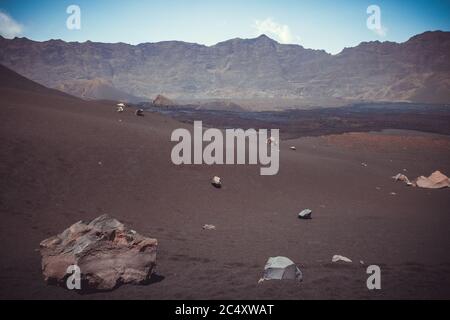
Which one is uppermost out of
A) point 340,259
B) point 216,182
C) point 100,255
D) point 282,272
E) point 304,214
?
point 216,182

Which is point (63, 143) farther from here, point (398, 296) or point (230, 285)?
point (398, 296)

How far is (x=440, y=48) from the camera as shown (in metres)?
166

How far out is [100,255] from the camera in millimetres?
6129

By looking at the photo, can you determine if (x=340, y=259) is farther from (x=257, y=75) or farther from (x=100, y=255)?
(x=257, y=75)

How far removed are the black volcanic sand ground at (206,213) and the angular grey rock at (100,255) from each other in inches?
8.4

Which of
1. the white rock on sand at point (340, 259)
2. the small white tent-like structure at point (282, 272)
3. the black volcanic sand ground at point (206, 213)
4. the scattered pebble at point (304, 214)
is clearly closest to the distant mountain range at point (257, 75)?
the black volcanic sand ground at point (206, 213)

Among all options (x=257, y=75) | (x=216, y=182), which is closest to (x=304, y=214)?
(x=216, y=182)

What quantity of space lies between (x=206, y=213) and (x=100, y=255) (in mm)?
5394

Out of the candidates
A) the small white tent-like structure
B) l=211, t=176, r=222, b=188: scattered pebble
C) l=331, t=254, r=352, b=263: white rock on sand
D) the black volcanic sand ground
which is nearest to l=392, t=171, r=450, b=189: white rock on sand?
the black volcanic sand ground

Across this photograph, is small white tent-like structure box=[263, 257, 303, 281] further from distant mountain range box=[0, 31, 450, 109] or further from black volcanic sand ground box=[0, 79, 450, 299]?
distant mountain range box=[0, 31, 450, 109]

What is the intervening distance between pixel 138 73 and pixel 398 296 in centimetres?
20572

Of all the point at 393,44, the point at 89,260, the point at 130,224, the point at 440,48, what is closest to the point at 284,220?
the point at 130,224

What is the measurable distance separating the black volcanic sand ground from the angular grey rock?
213mm
